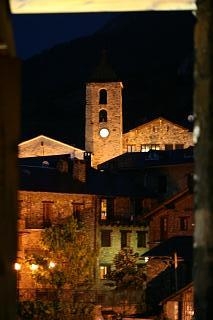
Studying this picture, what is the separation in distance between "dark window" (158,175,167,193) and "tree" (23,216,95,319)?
10.4m

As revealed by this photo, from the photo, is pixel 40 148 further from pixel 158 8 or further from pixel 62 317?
pixel 158 8

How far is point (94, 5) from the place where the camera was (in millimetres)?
5418

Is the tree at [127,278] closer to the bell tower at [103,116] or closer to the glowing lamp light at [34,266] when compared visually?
the glowing lamp light at [34,266]

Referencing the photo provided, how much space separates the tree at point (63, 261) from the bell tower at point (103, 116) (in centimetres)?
3723

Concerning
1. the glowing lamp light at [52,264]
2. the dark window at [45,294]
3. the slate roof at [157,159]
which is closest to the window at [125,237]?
the slate roof at [157,159]

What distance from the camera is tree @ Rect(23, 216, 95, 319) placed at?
60.3 m

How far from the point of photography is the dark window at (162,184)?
71.9 metres

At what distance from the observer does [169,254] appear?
59094 mm

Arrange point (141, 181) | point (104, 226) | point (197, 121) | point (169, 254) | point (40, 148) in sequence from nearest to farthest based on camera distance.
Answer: point (197, 121) → point (169, 254) → point (104, 226) → point (141, 181) → point (40, 148)

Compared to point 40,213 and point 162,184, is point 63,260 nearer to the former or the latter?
point 40,213

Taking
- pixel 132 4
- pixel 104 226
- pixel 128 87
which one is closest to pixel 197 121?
pixel 132 4

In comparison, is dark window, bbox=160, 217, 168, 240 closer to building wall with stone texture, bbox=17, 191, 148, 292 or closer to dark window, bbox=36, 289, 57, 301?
building wall with stone texture, bbox=17, 191, 148, 292

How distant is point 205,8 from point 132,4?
29.1 inches

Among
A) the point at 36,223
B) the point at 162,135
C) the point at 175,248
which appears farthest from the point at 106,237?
the point at 162,135
